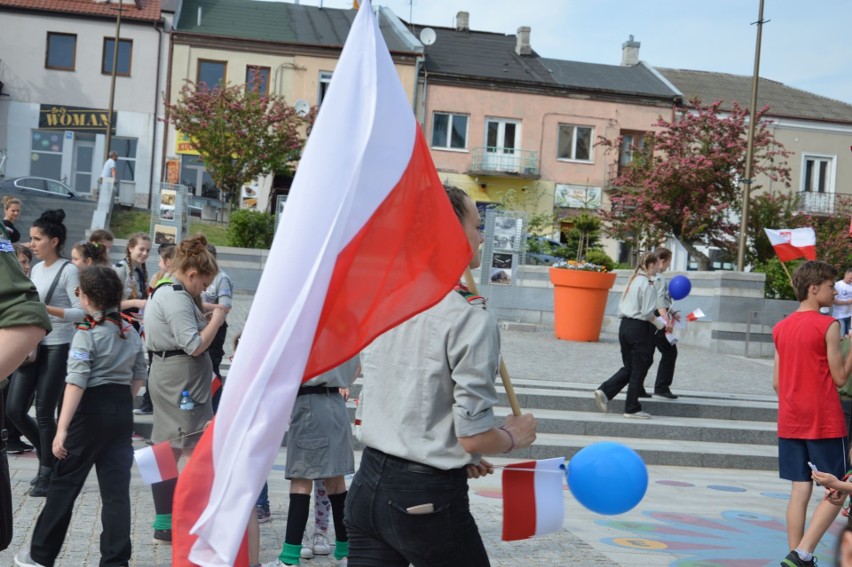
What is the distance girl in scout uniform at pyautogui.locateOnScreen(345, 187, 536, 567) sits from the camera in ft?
10.2

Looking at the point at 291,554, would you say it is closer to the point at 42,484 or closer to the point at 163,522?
the point at 163,522

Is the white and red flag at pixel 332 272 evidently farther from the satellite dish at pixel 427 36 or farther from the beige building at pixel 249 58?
the satellite dish at pixel 427 36

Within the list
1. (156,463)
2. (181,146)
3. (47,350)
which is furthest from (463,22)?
(156,463)

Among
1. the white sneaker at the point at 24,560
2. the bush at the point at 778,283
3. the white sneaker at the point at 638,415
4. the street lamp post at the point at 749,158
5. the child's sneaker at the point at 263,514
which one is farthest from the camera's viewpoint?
the street lamp post at the point at 749,158

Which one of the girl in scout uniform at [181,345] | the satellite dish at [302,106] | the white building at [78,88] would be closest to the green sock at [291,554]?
the girl in scout uniform at [181,345]

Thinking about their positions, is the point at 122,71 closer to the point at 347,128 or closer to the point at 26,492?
the point at 26,492

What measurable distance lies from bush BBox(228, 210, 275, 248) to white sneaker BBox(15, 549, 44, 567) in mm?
18759

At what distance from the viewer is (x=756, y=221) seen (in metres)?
30.1

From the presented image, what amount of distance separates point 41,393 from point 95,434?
197cm

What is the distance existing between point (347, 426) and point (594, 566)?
1.73 metres

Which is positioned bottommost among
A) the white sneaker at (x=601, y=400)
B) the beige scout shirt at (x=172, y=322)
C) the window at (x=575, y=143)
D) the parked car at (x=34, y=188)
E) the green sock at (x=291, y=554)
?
the green sock at (x=291, y=554)

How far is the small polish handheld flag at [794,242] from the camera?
13.4 meters

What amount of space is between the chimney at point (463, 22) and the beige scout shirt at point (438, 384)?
139 ft

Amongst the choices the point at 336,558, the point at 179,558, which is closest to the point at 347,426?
the point at 336,558
